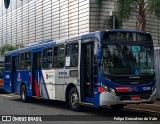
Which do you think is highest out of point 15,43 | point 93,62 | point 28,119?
point 15,43

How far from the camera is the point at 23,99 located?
66.6 ft

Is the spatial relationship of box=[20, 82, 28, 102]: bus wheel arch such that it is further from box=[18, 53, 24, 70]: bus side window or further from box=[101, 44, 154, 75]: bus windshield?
box=[101, 44, 154, 75]: bus windshield

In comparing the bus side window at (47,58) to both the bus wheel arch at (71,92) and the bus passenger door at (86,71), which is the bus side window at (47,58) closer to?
the bus wheel arch at (71,92)

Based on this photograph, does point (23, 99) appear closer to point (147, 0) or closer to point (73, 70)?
point (73, 70)

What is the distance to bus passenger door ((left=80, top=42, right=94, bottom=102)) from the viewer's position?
13.5 m

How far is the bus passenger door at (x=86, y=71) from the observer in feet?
44.2

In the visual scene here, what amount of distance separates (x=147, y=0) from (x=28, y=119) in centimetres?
1298

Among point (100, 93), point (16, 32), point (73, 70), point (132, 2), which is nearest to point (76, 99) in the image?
point (73, 70)

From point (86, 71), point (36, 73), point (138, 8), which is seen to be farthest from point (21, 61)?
point (138, 8)

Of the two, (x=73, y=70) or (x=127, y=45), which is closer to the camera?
(x=127, y=45)

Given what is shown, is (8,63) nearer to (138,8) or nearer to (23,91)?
(23,91)

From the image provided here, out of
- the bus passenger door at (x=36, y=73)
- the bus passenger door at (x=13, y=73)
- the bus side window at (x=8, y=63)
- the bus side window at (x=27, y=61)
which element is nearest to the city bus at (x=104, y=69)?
the bus passenger door at (x=36, y=73)

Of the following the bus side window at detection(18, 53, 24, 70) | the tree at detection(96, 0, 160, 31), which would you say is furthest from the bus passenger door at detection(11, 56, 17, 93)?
the tree at detection(96, 0, 160, 31)

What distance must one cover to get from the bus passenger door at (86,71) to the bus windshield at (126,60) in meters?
0.82
